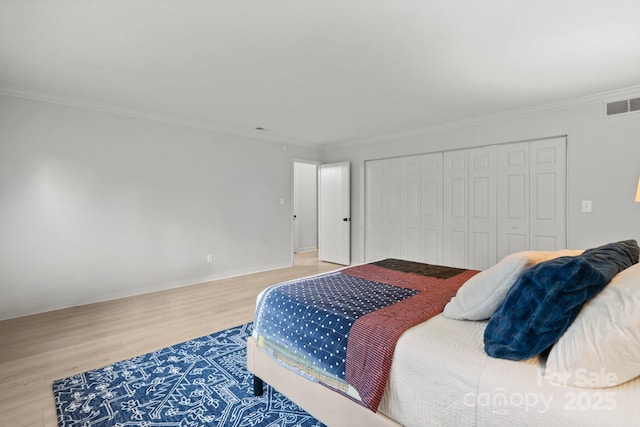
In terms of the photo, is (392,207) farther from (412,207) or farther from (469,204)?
(469,204)

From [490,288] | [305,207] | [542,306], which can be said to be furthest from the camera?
[305,207]

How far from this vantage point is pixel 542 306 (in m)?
1.17

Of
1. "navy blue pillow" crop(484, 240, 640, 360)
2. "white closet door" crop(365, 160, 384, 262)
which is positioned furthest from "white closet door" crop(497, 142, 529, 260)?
"navy blue pillow" crop(484, 240, 640, 360)

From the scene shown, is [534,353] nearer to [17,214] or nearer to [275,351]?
[275,351]

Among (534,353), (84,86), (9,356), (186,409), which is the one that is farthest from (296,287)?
(84,86)

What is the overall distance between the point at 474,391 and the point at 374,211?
15.7 feet

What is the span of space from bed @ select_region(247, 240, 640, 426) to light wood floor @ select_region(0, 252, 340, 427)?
1494 millimetres

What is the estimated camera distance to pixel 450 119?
4.59m

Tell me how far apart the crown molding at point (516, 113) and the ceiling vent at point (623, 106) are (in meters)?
0.05

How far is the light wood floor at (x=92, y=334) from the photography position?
2100 mm

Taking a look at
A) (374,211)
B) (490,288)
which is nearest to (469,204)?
(374,211)

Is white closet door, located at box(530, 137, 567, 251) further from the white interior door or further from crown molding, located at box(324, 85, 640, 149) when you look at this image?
the white interior door

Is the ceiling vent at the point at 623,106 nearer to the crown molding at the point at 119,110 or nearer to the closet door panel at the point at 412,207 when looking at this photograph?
the closet door panel at the point at 412,207

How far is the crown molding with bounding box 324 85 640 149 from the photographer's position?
3449mm
